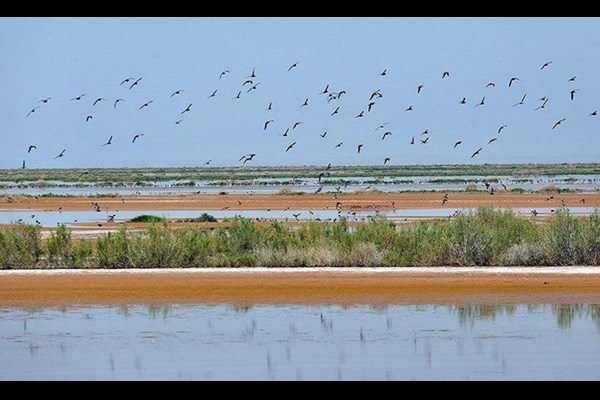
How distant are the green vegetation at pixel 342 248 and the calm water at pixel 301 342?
545 cm

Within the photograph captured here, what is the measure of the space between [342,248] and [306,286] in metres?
3.47

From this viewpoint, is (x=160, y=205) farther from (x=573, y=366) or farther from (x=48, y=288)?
(x=573, y=366)

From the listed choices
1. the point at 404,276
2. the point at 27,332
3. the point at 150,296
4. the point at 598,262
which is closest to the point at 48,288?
the point at 150,296

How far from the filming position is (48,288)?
898 inches

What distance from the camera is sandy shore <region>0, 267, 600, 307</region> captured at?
21047 millimetres

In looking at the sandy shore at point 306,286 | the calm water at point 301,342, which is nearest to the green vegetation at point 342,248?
the sandy shore at point 306,286

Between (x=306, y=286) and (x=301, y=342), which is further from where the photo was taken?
(x=306, y=286)

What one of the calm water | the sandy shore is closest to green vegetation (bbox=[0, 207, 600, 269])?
the sandy shore

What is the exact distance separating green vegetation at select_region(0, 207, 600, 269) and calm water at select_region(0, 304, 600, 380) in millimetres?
5447

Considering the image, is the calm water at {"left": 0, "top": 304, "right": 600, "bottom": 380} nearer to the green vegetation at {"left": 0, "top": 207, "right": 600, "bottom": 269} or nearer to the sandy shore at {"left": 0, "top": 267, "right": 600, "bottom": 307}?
the sandy shore at {"left": 0, "top": 267, "right": 600, "bottom": 307}

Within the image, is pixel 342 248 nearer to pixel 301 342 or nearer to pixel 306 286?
pixel 306 286

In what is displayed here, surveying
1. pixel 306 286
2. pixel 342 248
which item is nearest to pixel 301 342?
pixel 306 286

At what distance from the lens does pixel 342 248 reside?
2594cm
